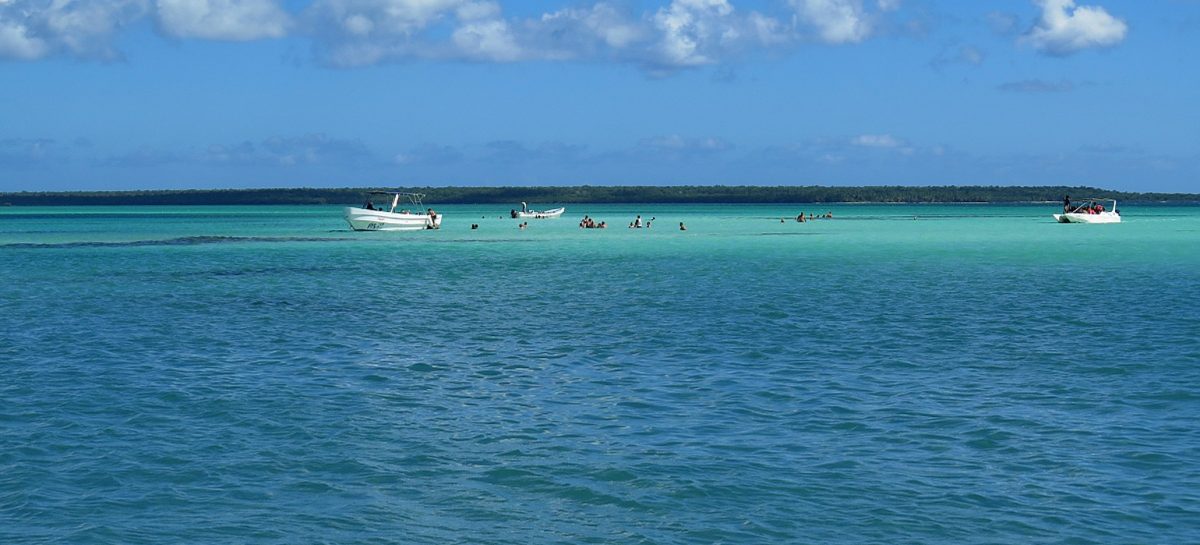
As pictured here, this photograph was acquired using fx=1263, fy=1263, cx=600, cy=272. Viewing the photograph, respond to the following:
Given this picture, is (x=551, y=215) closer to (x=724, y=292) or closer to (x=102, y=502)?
(x=724, y=292)

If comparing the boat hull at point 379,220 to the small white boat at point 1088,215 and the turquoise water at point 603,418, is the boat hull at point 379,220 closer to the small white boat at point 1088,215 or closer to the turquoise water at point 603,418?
the small white boat at point 1088,215

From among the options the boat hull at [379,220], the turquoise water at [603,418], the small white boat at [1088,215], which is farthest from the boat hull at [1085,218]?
the turquoise water at [603,418]

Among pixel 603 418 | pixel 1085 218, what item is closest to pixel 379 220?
pixel 1085 218

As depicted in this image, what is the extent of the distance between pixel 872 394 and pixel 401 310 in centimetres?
1619

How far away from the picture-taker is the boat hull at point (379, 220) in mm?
87188

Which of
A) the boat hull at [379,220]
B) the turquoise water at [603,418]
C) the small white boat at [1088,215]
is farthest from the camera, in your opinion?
the small white boat at [1088,215]

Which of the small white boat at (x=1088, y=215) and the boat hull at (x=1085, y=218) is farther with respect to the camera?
the small white boat at (x=1088, y=215)

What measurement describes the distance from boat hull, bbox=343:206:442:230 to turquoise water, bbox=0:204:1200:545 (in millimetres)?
Answer: 53371

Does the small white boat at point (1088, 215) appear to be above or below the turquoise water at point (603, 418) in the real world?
above

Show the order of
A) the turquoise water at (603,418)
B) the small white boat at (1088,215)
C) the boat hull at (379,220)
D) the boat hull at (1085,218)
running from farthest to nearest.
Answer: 1. the small white boat at (1088,215)
2. the boat hull at (1085,218)
3. the boat hull at (379,220)
4. the turquoise water at (603,418)

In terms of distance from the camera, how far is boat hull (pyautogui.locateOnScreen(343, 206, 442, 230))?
87.2 meters

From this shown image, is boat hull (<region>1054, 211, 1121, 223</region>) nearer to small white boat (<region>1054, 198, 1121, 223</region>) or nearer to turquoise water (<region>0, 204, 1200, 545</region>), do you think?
small white boat (<region>1054, 198, 1121, 223</region>)

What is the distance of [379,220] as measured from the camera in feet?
287

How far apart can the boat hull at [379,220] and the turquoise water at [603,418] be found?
53371 millimetres
